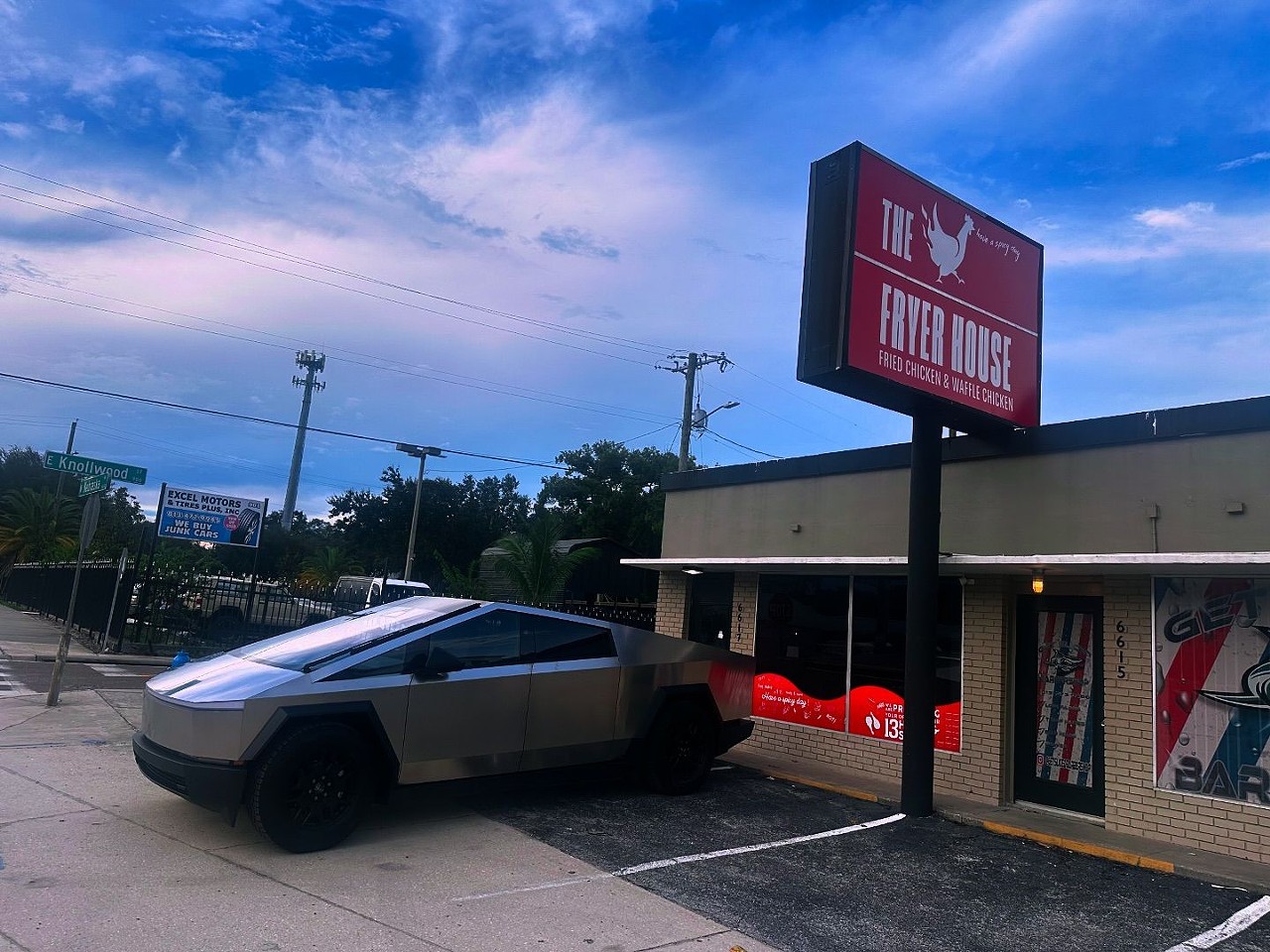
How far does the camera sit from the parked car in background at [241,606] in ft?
64.5

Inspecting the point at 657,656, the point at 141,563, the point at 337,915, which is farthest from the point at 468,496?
the point at 337,915

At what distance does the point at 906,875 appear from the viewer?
21.3 ft

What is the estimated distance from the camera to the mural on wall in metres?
7.45

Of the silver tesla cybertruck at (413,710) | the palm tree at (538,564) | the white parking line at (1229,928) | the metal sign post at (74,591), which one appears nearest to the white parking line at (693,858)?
the white parking line at (1229,928)

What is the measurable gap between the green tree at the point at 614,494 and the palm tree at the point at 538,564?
886 inches

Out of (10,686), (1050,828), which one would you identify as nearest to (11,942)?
(1050,828)

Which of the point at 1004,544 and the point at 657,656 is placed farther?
the point at 1004,544

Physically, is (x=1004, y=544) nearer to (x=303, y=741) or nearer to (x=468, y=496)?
(x=303, y=741)

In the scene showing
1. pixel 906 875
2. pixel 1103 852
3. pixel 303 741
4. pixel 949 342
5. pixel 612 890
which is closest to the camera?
pixel 612 890

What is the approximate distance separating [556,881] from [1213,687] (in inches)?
224

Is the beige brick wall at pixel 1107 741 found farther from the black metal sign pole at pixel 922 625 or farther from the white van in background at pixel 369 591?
the white van in background at pixel 369 591

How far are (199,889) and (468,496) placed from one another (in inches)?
1801

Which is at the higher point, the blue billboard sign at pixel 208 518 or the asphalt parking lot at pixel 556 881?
the blue billboard sign at pixel 208 518

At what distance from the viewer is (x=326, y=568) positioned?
3984cm
